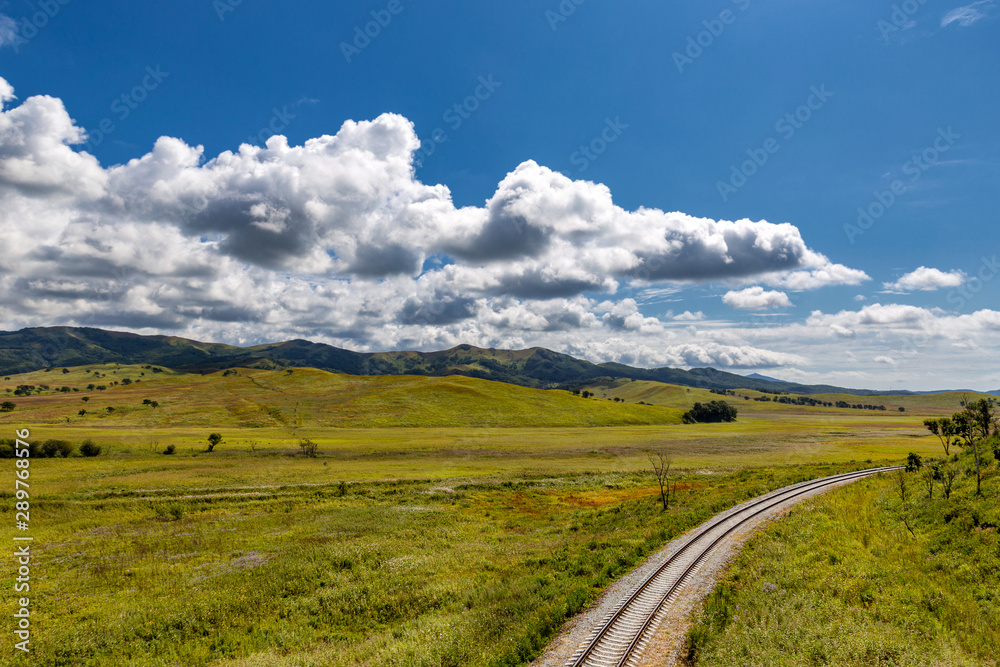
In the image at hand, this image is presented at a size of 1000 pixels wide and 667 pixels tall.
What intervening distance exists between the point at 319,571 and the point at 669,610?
21.3 m

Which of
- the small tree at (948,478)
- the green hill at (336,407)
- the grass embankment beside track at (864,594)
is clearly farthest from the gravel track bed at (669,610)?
the green hill at (336,407)

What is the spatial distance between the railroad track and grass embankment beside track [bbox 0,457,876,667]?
6.78 feet

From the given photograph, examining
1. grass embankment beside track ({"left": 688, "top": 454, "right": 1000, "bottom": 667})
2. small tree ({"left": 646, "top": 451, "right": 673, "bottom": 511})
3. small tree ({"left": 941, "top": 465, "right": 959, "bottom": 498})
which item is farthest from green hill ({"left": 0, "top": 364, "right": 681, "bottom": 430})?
grass embankment beside track ({"left": 688, "top": 454, "right": 1000, "bottom": 667})

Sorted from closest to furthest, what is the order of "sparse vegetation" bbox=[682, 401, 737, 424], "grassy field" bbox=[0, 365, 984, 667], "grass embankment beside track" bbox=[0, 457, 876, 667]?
1. "grass embankment beside track" bbox=[0, 457, 876, 667]
2. "grassy field" bbox=[0, 365, 984, 667]
3. "sparse vegetation" bbox=[682, 401, 737, 424]

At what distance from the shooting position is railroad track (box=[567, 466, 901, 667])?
15.9m

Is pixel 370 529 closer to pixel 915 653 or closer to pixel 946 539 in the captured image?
pixel 915 653

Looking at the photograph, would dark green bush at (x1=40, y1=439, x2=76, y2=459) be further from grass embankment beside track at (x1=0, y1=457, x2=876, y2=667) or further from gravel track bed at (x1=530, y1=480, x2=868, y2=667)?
gravel track bed at (x1=530, y1=480, x2=868, y2=667)

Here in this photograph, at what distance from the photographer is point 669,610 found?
770 inches

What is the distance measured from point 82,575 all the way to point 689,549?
38.8m

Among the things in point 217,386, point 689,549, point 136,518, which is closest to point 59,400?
point 217,386

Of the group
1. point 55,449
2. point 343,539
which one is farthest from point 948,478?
point 55,449

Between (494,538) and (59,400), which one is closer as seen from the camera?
(494,538)

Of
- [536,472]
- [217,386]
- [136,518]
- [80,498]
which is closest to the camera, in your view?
[136,518]

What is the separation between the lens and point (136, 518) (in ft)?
132
